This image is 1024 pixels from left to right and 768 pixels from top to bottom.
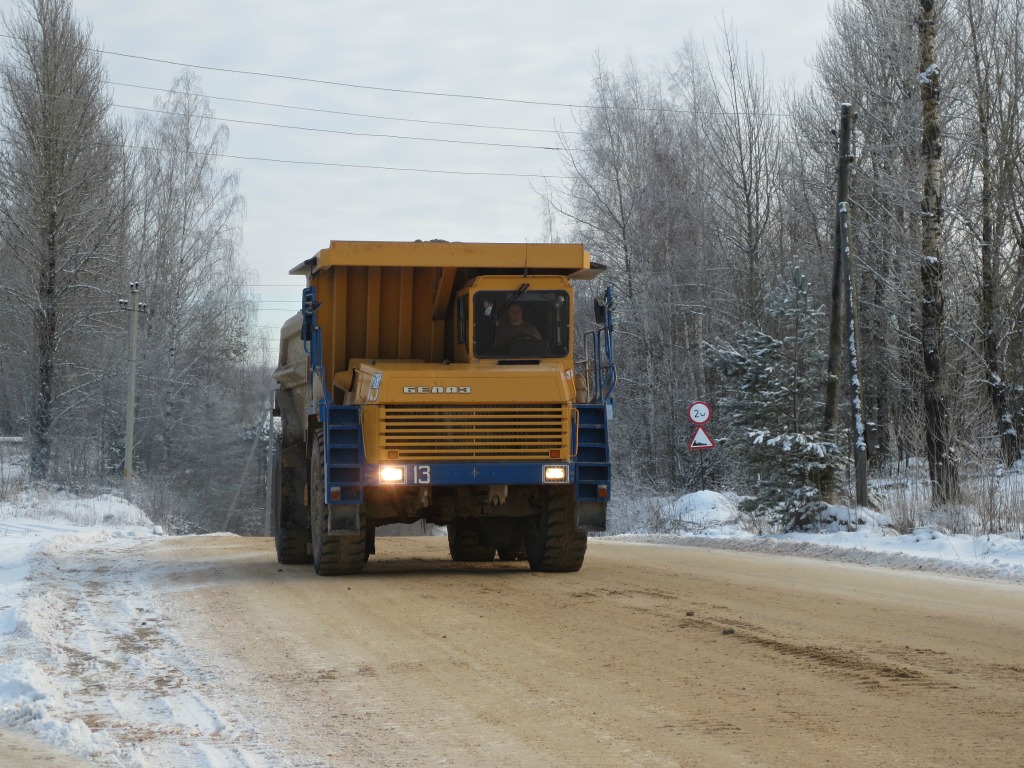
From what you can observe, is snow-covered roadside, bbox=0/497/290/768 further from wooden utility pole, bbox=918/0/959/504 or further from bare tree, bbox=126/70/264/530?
bare tree, bbox=126/70/264/530

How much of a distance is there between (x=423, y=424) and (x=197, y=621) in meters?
3.55

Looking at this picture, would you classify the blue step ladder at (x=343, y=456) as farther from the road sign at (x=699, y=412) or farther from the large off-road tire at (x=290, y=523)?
the road sign at (x=699, y=412)

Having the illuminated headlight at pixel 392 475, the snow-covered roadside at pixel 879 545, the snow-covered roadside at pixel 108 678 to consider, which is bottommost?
the snow-covered roadside at pixel 108 678

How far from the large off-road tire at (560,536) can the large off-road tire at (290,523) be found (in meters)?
3.56

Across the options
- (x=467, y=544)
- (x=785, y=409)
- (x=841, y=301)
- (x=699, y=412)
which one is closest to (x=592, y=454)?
(x=467, y=544)

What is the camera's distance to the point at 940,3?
3011 centimetres

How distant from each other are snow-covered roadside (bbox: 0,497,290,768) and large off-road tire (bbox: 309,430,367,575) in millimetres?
1731

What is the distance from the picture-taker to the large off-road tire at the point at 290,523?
16.1 m

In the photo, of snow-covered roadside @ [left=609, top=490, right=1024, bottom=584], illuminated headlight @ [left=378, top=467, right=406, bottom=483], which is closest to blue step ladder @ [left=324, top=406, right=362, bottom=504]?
illuminated headlight @ [left=378, top=467, right=406, bottom=483]

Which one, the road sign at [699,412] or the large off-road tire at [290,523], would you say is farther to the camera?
the road sign at [699,412]

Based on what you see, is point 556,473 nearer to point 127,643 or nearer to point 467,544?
point 467,544

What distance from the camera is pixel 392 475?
12883 mm

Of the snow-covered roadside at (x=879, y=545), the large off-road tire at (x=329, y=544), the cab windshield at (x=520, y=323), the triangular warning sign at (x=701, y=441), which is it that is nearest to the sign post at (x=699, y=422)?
the triangular warning sign at (x=701, y=441)

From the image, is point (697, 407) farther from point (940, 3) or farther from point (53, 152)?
point (53, 152)
